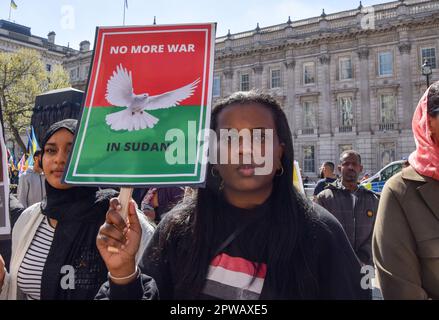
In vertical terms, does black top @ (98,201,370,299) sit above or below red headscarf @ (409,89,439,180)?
below

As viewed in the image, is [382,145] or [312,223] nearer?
[312,223]

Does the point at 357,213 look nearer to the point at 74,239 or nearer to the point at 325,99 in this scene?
the point at 74,239

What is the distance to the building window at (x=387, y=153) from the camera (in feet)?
96.3

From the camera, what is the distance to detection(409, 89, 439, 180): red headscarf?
1832 millimetres

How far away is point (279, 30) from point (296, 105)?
22.4 ft

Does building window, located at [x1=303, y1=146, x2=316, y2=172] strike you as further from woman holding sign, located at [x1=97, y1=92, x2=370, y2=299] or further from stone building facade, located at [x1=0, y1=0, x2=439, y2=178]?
woman holding sign, located at [x1=97, y1=92, x2=370, y2=299]

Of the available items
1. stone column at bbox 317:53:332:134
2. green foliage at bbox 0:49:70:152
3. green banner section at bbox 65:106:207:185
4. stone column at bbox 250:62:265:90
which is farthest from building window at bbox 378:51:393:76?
green banner section at bbox 65:106:207:185

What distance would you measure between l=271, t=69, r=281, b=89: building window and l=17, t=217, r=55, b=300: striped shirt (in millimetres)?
33244

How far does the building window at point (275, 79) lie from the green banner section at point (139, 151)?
33.7 meters

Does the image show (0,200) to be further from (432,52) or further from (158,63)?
(432,52)

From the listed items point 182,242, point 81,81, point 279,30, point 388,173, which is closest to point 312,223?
point 182,242

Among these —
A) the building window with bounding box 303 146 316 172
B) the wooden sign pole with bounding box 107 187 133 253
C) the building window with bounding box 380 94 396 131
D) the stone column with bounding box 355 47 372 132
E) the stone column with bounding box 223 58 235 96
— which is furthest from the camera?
the stone column with bounding box 223 58 235 96

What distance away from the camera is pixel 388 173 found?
15.9m

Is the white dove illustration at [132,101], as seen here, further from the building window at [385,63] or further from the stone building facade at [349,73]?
the building window at [385,63]
